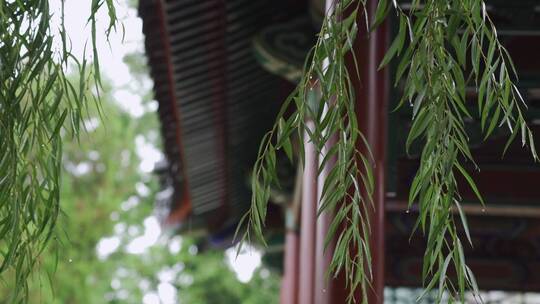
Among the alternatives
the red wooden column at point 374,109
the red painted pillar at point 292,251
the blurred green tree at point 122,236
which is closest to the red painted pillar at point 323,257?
the red wooden column at point 374,109

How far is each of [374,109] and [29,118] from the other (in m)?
1.67

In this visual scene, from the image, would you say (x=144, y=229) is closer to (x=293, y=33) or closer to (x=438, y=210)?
(x=293, y=33)

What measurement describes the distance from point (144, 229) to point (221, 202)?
11401 mm

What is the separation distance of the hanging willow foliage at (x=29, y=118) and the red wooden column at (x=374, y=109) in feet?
5.13

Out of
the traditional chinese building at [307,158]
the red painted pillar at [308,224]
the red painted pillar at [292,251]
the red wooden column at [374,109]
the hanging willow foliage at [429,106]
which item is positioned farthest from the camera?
the red painted pillar at [292,251]

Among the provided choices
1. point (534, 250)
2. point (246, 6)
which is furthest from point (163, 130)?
point (534, 250)

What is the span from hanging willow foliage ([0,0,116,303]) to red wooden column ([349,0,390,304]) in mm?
1562

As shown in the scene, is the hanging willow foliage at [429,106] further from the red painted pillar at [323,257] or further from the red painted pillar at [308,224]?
the red painted pillar at [308,224]

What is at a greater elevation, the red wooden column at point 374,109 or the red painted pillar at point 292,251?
the red wooden column at point 374,109

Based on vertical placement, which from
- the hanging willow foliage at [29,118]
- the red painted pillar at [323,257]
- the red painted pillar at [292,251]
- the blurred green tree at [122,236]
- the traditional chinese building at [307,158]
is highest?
the hanging willow foliage at [29,118]

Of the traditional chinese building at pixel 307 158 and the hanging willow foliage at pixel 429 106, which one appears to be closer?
the hanging willow foliage at pixel 429 106

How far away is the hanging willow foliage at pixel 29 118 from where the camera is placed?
9.41 feet

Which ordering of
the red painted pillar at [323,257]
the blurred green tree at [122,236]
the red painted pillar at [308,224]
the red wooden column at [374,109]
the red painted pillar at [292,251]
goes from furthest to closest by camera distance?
the blurred green tree at [122,236] → the red painted pillar at [292,251] → the red painted pillar at [308,224] → the red wooden column at [374,109] → the red painted pillar at [323,257]

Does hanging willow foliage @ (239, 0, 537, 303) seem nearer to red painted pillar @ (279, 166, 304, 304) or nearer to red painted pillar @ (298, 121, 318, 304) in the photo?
red painted pillar @ (298, 121, 318, 304)
